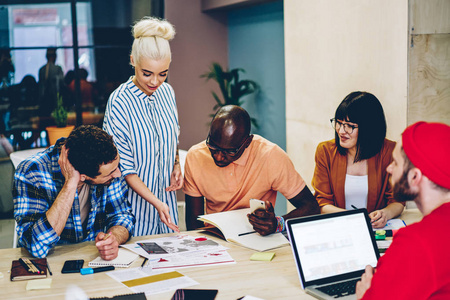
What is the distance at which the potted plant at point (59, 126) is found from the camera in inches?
253

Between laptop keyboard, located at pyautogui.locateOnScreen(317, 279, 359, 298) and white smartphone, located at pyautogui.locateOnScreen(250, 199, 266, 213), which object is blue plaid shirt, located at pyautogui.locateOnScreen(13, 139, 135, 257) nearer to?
white smartphone, located at pyautogui.locateOnScreen(250, 199, 266, 213)

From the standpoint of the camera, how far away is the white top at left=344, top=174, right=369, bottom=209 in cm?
285

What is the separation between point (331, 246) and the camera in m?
1.93

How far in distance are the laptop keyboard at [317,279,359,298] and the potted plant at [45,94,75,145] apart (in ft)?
17.0

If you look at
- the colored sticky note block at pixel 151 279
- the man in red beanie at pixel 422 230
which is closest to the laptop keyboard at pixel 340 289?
the man in red beanie at pixel 422 230

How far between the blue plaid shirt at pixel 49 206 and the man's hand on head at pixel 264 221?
23.2 inches

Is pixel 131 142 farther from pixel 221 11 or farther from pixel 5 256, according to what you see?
pixel 221 11

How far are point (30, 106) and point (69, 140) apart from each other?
4.63 metres

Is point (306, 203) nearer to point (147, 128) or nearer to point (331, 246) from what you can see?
point (331, 246)

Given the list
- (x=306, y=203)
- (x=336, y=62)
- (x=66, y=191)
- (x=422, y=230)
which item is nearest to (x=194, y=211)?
(x=306, y=203)

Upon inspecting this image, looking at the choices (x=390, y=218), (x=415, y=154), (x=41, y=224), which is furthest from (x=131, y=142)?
(x=415, y=154)

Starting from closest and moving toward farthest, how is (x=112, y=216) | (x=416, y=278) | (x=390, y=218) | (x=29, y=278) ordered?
1. (x=416, y=278)
2. (x=29, y=278)
3. (x=112, y=216)
4. (x=390, y=218)

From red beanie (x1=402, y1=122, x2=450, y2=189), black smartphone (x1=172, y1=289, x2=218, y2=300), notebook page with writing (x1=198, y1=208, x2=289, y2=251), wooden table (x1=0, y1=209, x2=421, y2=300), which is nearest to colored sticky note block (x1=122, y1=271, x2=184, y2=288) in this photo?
wooden table (x1=0, y1=209, x2=421, y2=300)

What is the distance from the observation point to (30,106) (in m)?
6.50
